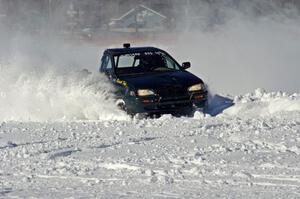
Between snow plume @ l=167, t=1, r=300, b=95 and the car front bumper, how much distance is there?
3973 millimetres

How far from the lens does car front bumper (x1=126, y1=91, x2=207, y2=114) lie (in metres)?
11.5

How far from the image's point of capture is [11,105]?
13555mm

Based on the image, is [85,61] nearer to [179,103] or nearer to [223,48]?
[223,48]

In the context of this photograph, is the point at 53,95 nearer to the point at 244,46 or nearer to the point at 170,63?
the point at 170,63

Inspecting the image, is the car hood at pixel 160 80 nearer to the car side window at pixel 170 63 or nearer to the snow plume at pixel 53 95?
the snow plume at pixel 53 95

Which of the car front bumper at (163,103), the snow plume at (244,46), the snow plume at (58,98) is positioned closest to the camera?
the car front bumper at (163,103)

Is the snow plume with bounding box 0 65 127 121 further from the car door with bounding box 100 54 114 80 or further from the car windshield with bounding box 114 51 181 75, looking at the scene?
the car windshield with bounding box 114 51 181 75

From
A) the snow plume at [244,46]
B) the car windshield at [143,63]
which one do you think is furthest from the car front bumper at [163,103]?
the snow plume at [244,46]

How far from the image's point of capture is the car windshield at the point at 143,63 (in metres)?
12.7

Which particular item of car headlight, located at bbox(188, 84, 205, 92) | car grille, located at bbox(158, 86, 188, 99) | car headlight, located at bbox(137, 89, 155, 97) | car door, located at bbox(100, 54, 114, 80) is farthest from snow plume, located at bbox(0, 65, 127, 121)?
car headlight, located at bbox(188, 84, 205, 92)

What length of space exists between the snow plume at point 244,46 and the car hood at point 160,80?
367 centimetres

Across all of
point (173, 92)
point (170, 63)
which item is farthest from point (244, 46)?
point (173, 92)

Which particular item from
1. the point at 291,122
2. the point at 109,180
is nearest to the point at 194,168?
the point at 109,180

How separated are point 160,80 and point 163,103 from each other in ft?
1.63
